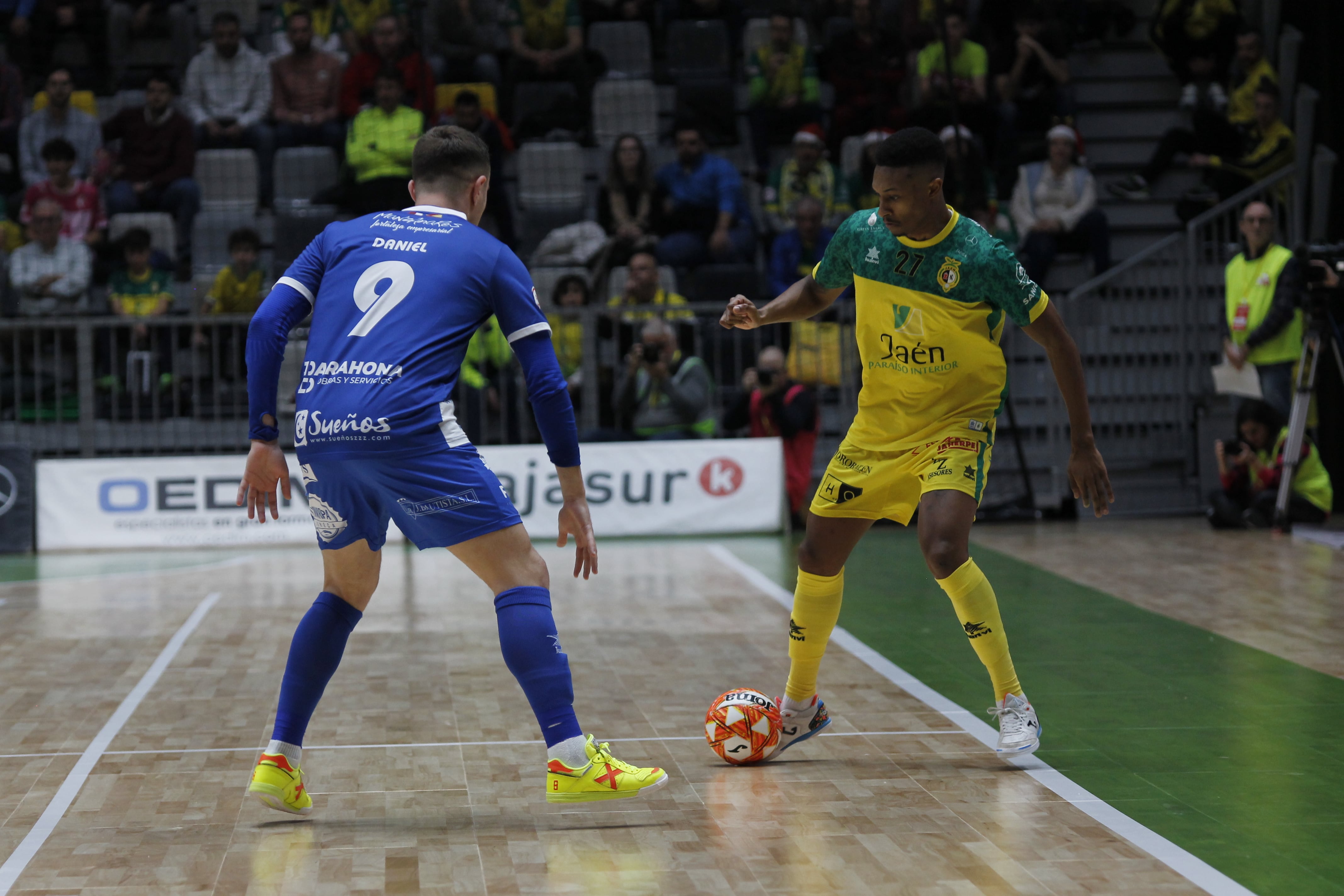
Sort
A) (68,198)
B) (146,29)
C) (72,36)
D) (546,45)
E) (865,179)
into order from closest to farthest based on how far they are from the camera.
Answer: (865,179) < (68,198) < (546,45) < (72,36) < (146,29)

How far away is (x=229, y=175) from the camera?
50.4 feet

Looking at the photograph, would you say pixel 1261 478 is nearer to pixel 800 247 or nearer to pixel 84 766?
pixel 800 247

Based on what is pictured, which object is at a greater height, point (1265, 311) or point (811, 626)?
point (1265, 311)

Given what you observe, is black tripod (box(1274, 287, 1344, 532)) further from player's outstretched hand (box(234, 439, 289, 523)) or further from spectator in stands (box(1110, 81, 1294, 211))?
player's outstretched hand (box(234, 439, 289, 523))

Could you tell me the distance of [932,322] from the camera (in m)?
5.18

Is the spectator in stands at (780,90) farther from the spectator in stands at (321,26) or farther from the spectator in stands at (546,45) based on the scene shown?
the spectator in stands at (321,26)

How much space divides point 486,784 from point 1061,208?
1100cm

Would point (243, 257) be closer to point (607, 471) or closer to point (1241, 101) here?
point (607, 471)

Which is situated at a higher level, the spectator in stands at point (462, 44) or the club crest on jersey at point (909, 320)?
the spectator in stands at point (462, 44)

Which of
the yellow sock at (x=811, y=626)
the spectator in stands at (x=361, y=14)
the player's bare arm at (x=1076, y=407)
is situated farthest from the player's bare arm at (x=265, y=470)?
the spectator in stands at (x=361, y=14)

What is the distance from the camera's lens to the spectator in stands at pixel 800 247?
13.7 meters

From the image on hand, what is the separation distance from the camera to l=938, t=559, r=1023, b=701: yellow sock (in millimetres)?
5168

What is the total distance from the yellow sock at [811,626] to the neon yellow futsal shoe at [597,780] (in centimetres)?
103

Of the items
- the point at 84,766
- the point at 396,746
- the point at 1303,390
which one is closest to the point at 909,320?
the point at 396,746
